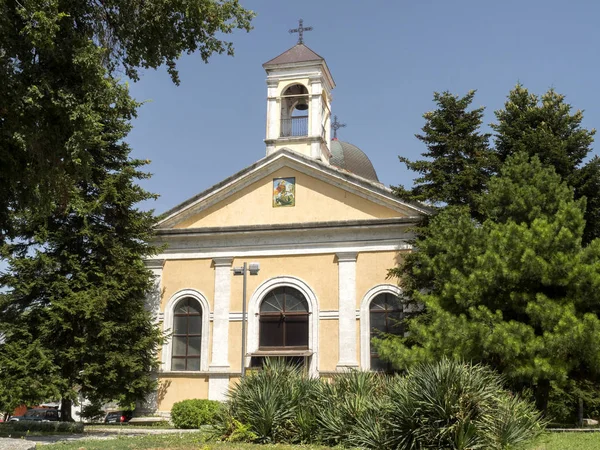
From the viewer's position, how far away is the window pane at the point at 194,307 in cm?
2723

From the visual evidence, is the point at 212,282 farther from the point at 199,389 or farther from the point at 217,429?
the point at 217,429

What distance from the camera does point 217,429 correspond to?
14594 mm

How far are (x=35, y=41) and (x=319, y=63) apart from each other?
1906 centimetres

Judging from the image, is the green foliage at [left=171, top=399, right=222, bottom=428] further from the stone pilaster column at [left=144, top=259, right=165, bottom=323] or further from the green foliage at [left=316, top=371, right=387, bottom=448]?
the green foliage at [left=316, top=371, right=387, bottom=448]

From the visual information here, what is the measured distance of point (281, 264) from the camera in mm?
26672

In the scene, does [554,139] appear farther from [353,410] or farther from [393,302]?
[353,410]

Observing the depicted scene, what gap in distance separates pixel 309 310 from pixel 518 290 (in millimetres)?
8858

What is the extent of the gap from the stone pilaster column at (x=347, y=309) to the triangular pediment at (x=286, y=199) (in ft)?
5.66

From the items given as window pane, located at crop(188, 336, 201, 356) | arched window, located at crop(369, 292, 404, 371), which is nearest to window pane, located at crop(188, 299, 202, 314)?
window pane, located at crop(188, 336, 201, 356)

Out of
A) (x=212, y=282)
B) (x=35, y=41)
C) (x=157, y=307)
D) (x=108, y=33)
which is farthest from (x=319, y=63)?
(x=35, y=41)

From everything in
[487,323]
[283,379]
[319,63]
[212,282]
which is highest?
[319,63]

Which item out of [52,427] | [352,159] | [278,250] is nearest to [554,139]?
[278,250]

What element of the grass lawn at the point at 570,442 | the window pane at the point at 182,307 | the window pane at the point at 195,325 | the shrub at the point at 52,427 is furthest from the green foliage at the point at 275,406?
the window pane at the point at 182,307

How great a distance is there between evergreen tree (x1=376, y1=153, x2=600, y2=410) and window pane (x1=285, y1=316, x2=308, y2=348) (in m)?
4.77
